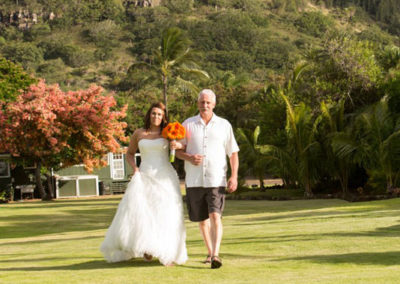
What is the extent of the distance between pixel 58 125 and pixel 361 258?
23.4 meters

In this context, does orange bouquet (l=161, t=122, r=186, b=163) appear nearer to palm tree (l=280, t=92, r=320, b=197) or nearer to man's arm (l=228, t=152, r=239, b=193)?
man's arm (l=228, t=152, r=239, b=193)

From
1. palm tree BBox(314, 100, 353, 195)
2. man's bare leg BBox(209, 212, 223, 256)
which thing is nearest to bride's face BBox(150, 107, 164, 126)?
man's bare leg BBox(209, 212, 223, 256)

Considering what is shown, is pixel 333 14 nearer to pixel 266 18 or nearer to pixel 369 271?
pixel 266 18

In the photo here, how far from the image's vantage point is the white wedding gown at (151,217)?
23.6 ft

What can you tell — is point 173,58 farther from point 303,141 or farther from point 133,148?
point 133,148

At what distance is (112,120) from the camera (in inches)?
1212

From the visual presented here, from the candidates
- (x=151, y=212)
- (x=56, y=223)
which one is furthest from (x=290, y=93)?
(x=151, y=212)

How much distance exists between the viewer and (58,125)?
2941 cm

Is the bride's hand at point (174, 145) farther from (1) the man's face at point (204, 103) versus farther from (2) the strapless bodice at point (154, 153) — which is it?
(1) the man's face at point (204, 103)

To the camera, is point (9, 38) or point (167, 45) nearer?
point (167, 45)

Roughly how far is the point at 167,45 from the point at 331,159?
1153 centimetres

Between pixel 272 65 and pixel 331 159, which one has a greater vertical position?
pixel 272 65

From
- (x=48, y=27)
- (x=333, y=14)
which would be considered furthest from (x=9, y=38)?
(x=333, y=14)

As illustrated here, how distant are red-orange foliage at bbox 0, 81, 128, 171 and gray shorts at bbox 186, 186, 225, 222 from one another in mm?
22383
